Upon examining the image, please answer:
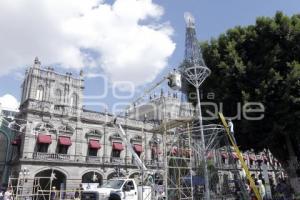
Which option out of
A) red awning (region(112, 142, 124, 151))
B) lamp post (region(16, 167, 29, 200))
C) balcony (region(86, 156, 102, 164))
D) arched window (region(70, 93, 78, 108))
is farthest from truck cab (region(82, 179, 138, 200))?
arched window (region(70, 93, 78, 108))

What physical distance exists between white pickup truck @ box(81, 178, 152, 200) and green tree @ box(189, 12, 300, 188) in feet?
20.0

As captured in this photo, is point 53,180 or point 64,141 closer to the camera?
point 64,141

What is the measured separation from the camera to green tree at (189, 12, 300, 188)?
1523 centimetres

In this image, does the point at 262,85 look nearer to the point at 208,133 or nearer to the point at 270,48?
the point at 270,48

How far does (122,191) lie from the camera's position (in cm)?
1565

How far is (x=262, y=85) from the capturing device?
610 inches

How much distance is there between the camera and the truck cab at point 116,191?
1515cm

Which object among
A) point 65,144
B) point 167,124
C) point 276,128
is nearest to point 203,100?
point 167,124

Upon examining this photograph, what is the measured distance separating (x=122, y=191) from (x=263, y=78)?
9646mm

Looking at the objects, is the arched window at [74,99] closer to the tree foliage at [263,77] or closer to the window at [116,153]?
the window at [116,153]

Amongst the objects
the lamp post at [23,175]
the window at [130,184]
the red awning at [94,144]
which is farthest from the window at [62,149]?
the window at [130,184]

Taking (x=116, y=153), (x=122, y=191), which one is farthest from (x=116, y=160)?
(x=122, y=191)

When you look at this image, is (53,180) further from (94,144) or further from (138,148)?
(138,148)

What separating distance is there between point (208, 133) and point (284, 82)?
15.3 ft
